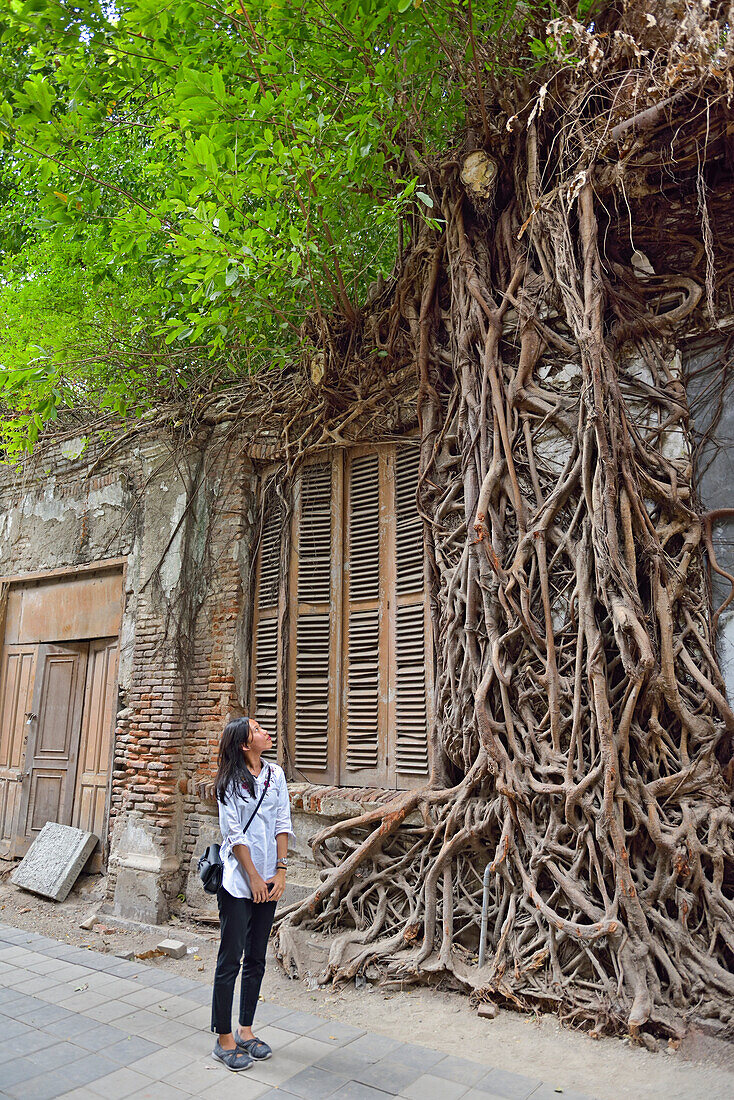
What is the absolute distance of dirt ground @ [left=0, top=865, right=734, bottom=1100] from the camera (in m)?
2.93

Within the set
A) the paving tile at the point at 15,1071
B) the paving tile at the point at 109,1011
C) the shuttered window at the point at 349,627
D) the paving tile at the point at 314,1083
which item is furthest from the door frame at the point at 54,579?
the paving tile at the point at 314,1083

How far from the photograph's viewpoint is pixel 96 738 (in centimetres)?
673

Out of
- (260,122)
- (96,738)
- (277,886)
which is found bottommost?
(277,886)

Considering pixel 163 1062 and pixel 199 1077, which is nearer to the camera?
pixel 199 1077

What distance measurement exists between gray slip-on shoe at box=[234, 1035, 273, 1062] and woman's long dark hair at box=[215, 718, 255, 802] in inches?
41.5

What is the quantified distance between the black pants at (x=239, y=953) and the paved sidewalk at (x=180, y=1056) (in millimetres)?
220

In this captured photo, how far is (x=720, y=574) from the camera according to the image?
4.13 meters

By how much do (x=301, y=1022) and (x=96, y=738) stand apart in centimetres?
382

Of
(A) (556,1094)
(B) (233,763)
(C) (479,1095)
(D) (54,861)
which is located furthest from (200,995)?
(D) (54,861)

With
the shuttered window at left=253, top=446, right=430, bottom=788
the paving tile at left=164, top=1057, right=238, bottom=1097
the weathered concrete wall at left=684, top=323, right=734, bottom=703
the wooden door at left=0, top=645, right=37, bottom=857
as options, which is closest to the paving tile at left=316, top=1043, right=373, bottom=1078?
the paving tile at left=164, top=1057, right=238, bottom=1097

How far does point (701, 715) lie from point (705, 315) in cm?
240

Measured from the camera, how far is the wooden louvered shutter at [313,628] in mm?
5453

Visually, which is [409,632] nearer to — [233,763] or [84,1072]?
[233,763]

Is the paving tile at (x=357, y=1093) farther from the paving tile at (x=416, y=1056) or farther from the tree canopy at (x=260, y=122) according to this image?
the tree canopy at (x=260, y=122)
